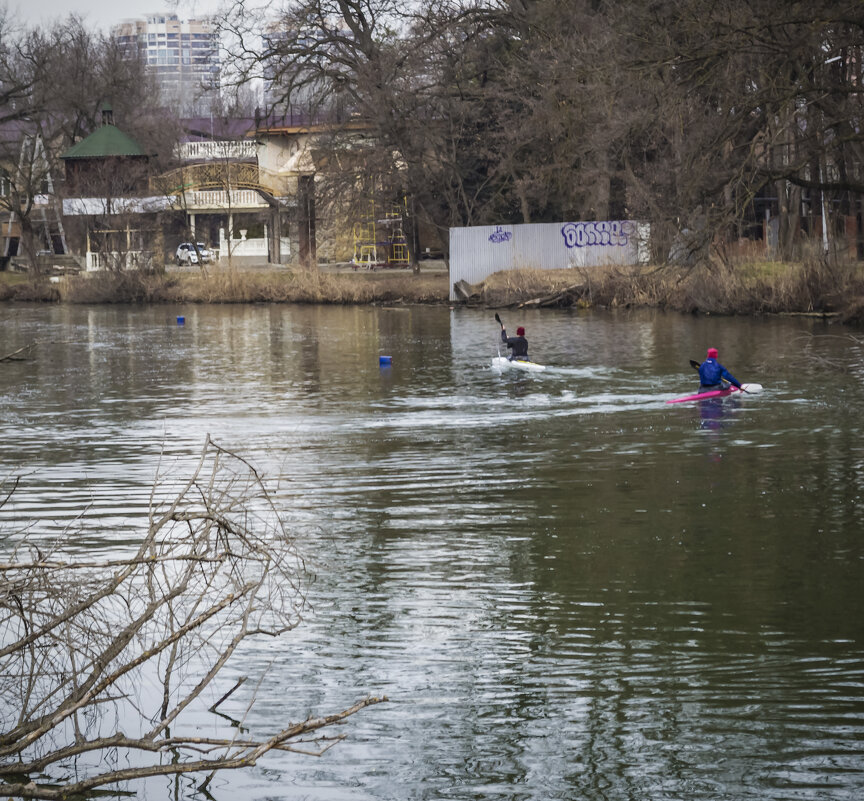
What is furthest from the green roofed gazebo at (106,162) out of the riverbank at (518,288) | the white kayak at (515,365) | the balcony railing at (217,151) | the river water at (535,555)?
the white kayak at (515,365)

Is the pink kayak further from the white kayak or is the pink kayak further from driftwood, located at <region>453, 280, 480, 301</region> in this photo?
driftwood, located at <region>453, 280, 480, 301</region>

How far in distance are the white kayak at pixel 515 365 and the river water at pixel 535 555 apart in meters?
0.58

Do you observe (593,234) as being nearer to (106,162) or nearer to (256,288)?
(256,288)

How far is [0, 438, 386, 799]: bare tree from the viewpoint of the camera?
6.29 metres

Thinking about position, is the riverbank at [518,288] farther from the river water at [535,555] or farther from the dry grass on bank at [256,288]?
the river water at [535,555]

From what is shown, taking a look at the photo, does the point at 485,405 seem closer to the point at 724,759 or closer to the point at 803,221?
the point at 724,759

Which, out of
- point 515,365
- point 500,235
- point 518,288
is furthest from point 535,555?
point 500,235

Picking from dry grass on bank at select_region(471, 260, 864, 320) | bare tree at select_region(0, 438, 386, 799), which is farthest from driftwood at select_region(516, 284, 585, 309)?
bare tree at select_region(0, 438, 386, 799)

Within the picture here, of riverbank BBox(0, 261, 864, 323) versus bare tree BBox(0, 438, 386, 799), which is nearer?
bare tree BBox(0, 438, 386, 799)

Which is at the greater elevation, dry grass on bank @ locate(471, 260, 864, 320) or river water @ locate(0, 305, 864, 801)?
dry grass on bank @ locate(471, 260, 864, 320)

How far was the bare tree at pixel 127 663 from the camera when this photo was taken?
6289mm

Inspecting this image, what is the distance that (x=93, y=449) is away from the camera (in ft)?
63.4

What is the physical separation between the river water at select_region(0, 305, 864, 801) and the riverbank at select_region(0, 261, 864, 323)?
8.21 meters

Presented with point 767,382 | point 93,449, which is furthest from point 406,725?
point 767,382
